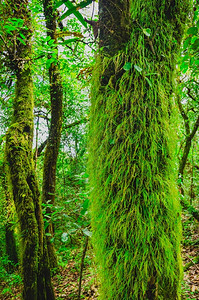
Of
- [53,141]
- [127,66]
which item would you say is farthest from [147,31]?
[53,141]

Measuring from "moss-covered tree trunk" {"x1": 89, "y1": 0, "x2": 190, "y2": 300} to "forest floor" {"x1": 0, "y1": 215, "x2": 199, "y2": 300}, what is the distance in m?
1.96

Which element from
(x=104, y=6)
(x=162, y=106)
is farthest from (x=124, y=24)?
(x=162, y=106)

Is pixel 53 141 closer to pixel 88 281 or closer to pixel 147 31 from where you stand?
pixel 88 281

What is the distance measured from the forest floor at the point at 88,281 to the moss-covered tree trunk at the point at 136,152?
196cm

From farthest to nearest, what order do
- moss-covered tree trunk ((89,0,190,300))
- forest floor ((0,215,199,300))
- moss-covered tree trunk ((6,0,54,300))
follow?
forest floor ((0,215,199,300))
moss-covered tree trunk ((6,0,54,300))
moss-covered tree trunk ((89,0,190,300))

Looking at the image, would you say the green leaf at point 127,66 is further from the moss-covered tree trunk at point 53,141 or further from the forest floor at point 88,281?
the moss-covered tree trunk at point 53,141

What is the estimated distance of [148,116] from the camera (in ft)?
3.37

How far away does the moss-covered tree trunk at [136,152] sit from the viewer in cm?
94

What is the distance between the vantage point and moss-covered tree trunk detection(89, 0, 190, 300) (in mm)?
938

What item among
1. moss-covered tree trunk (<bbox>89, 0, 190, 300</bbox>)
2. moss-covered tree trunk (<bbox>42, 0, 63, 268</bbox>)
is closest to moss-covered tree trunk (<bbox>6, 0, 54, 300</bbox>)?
moss-covered tree trunk (<bbox>42, 0, 63, 268</bbox>)

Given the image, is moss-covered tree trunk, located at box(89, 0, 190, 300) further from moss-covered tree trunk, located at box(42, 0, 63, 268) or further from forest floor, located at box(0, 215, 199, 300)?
moss-covered tree trunk, located at box(42, 0, 63, 268)

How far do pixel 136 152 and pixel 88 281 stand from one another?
427 cm

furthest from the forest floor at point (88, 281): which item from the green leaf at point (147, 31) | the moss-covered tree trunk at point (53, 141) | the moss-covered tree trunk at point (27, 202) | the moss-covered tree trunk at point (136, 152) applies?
the green leaf at point (147, 31)

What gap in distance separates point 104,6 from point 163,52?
474mm
